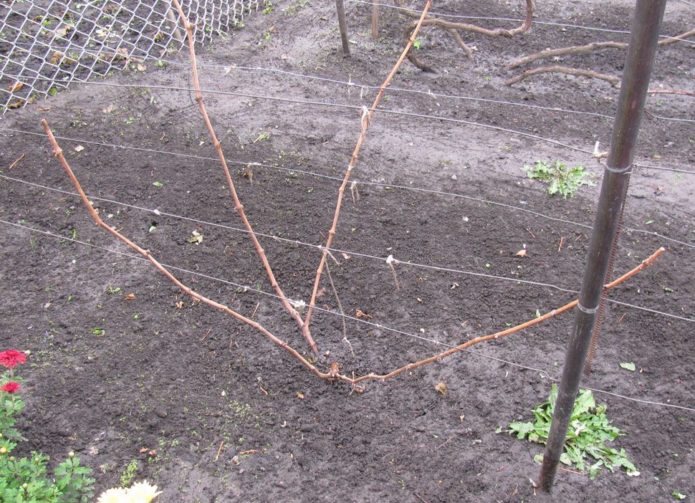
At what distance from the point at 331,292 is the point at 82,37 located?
3.37m

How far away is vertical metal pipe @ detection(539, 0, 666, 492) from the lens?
48.4 inches

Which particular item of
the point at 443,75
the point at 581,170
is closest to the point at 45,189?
the point at 443,75

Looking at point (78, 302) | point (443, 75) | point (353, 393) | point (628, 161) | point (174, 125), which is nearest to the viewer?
point (628, 161)

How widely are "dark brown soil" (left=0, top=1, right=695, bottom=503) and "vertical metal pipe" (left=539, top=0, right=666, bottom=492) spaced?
0.57 m

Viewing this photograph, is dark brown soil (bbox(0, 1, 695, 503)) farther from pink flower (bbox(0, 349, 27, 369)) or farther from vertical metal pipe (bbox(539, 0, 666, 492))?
vertical metal pipe (bbox(539, 0, 666, 492))

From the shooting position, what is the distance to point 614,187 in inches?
55.3

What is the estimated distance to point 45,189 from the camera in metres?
3.43

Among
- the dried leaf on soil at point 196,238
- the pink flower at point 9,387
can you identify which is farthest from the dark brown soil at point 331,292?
the pink flower at point 9,387

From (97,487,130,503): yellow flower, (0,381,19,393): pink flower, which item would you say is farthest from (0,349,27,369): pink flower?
(97,487,130,503): yellow flower

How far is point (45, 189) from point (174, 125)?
33.8 inches

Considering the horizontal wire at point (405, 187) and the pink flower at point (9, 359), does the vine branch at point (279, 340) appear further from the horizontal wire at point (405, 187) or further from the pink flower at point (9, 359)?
the horizontal wire at point (405, 187)

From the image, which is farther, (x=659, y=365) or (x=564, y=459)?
(x=659, y=365)

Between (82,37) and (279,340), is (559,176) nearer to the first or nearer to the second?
(279,340)

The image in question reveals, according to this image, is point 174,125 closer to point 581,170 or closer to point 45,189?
point 45,189
